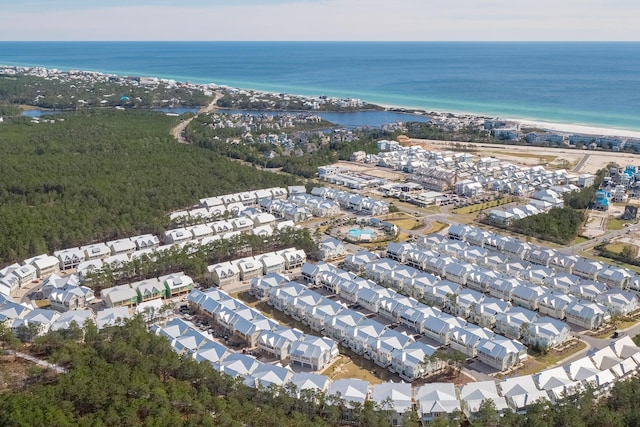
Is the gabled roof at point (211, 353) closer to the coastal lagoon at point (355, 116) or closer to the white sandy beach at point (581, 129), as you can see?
the coastal lagoon at point (355, 116)

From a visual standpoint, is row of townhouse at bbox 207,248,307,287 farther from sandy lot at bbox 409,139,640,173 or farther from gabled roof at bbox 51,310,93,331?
sandy lot at bbox 409,139,640,173

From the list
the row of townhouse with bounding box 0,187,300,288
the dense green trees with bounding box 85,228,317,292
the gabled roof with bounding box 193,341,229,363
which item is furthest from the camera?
the row of townhouse with bounding box 0,187,300,288

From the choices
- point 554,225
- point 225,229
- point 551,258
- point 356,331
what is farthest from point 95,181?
point 554,225

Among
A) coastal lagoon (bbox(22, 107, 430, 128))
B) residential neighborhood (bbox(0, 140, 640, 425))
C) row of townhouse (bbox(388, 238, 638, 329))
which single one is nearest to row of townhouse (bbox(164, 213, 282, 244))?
residential neighborhood (bbox(0, 140, 640, 425))

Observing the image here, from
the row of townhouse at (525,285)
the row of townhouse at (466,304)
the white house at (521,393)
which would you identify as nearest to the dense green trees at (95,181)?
the row of townhouse at (466,304)

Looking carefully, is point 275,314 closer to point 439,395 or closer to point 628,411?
point 439,395

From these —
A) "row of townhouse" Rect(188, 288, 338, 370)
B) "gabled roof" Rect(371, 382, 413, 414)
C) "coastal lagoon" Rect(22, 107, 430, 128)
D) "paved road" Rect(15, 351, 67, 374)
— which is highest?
"paved road" Rect(15, 351, 67, 374)

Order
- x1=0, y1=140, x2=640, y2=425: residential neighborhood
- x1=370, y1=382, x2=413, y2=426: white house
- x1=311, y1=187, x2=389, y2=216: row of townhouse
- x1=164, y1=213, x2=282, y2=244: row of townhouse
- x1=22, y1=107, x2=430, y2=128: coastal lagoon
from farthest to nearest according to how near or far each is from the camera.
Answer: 1. x1=22, y1=107, x2=430, y2=128: coastal lagoon
2. x1=311, y1=187, x2=389, y2=216: row of townhouse
3. x1=164, y1=213, x2=282, y2=244: row of townhouse
4. x1=0, y1=140, x2=640, y2=425: residential neighborhood
5. x1=370, y1=382, x2=413, y2=426: white house
